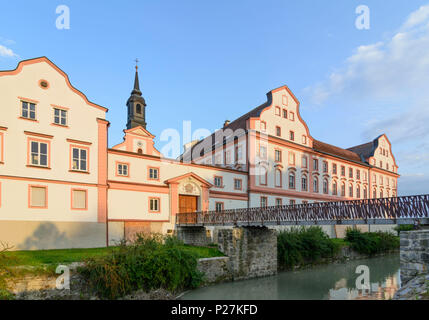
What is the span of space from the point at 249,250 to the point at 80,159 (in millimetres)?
12495

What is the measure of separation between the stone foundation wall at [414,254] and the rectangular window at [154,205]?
1641cm

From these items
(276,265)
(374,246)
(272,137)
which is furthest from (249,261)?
(374,246)

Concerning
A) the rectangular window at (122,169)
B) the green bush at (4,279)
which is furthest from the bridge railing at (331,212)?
the green bush at (4,279)

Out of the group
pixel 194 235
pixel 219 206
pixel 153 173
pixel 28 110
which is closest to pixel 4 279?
pixel 28 110

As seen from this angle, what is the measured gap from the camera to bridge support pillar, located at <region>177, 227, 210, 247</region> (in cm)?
2275

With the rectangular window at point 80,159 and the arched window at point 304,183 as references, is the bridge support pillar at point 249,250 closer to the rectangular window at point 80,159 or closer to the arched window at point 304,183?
the rectangular window at point 80,159

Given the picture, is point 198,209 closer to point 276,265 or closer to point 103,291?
point 276,265

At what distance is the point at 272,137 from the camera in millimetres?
29641

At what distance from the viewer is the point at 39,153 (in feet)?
57.3

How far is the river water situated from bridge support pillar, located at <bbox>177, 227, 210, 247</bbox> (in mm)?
5954

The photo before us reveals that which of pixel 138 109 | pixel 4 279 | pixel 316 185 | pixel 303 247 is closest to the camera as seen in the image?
pixel 4 279

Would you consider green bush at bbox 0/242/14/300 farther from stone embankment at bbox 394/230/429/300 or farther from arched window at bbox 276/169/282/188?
arched window at bbox 276/169/282/188

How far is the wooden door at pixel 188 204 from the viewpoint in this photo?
23.9 m

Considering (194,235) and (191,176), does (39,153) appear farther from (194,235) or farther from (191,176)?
(194,235)
